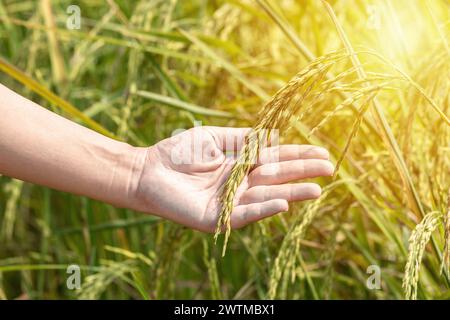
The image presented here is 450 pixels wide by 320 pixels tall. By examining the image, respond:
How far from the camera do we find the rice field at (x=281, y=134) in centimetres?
113

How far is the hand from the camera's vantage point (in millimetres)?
1141

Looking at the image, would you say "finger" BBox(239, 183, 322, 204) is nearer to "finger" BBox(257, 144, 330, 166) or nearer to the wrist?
"finger" BBox(257, 144, 330, 166)

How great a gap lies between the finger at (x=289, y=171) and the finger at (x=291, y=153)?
0.02m

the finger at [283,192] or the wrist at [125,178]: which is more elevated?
the wrist at [125,178]

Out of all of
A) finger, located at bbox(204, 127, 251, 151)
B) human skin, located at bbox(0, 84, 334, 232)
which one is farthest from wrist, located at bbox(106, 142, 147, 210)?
finger, located at bbox(204, 127, 251, 151)

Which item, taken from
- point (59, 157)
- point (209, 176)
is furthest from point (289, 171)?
point (59, 157)

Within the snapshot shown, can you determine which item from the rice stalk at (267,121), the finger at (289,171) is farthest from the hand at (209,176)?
the rice stalk at (267,121)

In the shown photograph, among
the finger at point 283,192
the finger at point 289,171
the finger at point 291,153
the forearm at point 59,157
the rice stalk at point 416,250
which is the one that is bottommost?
the rice stalk at point 416,250

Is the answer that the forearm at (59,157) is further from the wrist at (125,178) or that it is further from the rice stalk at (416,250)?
the rice stalk at (416,250)

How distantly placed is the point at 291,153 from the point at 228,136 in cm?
11

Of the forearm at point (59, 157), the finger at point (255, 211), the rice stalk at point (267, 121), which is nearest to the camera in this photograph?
the rice stalk at point (267, 121)

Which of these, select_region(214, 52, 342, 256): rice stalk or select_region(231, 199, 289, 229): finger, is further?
select_region(231, 199, 289, 229): finger

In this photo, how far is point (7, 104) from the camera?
1.21 m

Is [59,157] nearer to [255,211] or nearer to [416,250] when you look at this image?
[255,211]
